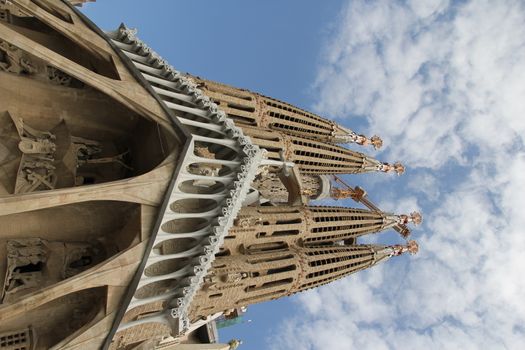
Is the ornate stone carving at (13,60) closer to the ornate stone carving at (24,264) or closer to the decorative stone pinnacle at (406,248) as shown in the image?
the ornate stone carving at (24,264)

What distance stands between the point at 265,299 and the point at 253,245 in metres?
2.84

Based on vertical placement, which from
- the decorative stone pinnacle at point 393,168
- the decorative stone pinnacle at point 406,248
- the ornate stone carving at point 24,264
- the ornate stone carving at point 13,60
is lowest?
the ornate stone carving at point 24,264

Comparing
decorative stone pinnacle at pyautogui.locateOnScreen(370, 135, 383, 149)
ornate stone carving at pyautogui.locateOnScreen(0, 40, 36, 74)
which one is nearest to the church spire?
decorative stone pinnacle at pyautogui.locateOnScreen(370, 135, 383, 149)

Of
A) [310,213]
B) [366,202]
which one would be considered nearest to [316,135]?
[310,213]

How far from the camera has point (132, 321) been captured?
20906mm

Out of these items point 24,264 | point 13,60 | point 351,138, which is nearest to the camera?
point 24,264

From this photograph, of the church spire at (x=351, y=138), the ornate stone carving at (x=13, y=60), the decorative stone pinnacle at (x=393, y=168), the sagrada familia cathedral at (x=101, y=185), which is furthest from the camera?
the decorative stone pinnacle at (x=393, y=168)

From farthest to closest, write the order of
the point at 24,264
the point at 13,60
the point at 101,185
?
the point at 13,60 < the point at 24,264 < the point at 101,185

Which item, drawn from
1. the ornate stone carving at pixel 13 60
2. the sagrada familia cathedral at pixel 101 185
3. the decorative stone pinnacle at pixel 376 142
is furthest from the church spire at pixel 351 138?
the ornate stone carving at pixel 13 60

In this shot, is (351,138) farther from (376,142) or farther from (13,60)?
(13,60)

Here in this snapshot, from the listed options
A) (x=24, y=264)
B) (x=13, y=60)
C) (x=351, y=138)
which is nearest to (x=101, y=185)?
(x=24, y=264)

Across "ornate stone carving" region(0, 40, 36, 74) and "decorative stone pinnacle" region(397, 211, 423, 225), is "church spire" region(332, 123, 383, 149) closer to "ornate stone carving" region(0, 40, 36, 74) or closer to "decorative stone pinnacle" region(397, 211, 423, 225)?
"decorative stone pinnacle" region(397, 211, 423, 225)

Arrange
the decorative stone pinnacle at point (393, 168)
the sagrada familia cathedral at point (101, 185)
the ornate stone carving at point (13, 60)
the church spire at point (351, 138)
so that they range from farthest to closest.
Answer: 1. the decorative stone pinnacle at point (393, 168)
2. the church spire at point (351, 138)
3. the ornate stone carving at point (13, 60)
4. the sagrada familia cathedral at point (101, 185)

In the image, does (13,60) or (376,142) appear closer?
(13,60)
